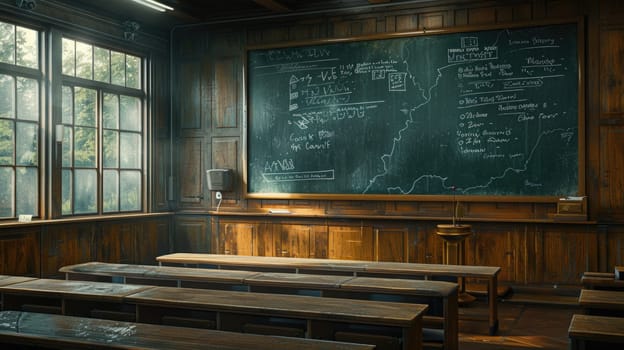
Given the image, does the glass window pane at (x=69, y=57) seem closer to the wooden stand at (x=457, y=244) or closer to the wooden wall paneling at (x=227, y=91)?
the wooden wall paneling at (x=227, y=91)

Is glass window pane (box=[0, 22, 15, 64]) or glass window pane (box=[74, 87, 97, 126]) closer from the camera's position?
glass window pane (box=[0, 22, 15, 64])

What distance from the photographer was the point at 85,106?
698 centimetres

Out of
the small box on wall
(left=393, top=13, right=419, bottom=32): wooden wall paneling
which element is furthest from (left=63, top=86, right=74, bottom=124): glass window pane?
the small box on wall

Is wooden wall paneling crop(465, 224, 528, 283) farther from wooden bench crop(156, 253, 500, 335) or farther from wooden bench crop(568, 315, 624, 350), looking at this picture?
wooden bench crop(568, 315, 624, 350)

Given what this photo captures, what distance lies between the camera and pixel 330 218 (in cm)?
721

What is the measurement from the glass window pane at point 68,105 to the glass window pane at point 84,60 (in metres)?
0.23

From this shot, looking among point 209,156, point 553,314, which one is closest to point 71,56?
point 209,156

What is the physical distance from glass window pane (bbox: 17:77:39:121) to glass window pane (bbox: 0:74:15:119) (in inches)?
2.8

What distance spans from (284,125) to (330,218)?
133 centimetres

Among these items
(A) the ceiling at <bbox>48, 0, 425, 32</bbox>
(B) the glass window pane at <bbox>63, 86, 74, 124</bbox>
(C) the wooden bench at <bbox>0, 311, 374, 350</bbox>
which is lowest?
(C) the wooden bench at <bbox>0, 311, 374, 350</bbox>

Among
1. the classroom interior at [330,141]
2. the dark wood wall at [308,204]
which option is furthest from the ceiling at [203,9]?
the dark wood wall at [308,204]

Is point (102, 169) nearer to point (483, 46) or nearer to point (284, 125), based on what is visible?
point (284, 125)

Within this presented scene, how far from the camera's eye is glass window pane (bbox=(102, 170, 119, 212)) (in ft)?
23.8

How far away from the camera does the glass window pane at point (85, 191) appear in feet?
22.4
